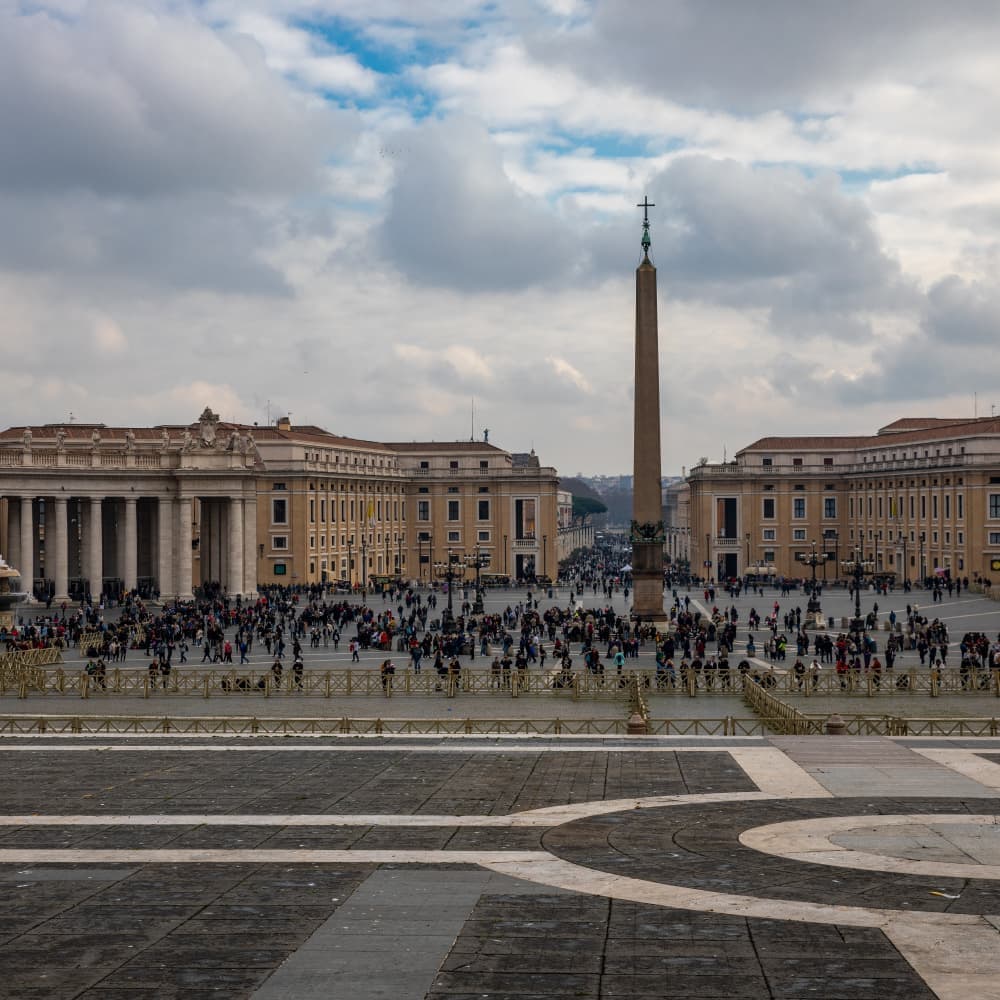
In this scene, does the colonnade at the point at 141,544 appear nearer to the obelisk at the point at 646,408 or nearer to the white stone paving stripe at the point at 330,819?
the obelisk at the point at 646,408

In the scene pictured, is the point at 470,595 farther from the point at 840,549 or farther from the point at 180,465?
the point at 840,549

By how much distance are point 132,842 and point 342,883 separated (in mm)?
3959

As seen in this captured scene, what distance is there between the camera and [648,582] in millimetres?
54781

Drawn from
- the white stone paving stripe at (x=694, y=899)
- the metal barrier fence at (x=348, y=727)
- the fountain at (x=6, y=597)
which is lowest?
the white stone paving stripe at (x=694, y=899)

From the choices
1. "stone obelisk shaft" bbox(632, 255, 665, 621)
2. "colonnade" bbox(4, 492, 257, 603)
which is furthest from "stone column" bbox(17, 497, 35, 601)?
"stone obelisk shaft" bbox(632, 255, 665, 621)

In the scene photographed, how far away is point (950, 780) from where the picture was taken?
23.3 meters

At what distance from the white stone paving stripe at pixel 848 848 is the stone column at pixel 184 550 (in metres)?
60.5

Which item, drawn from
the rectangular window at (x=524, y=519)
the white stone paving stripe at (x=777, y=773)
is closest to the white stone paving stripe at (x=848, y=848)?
the white stone paving stripe at (x=777, y=773)

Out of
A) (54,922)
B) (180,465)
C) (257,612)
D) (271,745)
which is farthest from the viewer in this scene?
(180,465)

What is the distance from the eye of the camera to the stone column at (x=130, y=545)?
78.1 metres

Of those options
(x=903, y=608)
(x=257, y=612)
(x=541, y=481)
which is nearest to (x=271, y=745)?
(x=257, y=612)

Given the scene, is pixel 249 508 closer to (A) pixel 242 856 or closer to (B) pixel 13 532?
(B) pixel 13 532

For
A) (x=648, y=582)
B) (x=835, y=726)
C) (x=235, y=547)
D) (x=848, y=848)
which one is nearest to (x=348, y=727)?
(x=835, y=726)

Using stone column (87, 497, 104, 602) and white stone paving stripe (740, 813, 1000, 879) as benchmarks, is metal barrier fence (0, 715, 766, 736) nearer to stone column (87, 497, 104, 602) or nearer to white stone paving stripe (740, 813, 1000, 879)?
white stone paving stripe (740, 813, 1000, 879)
